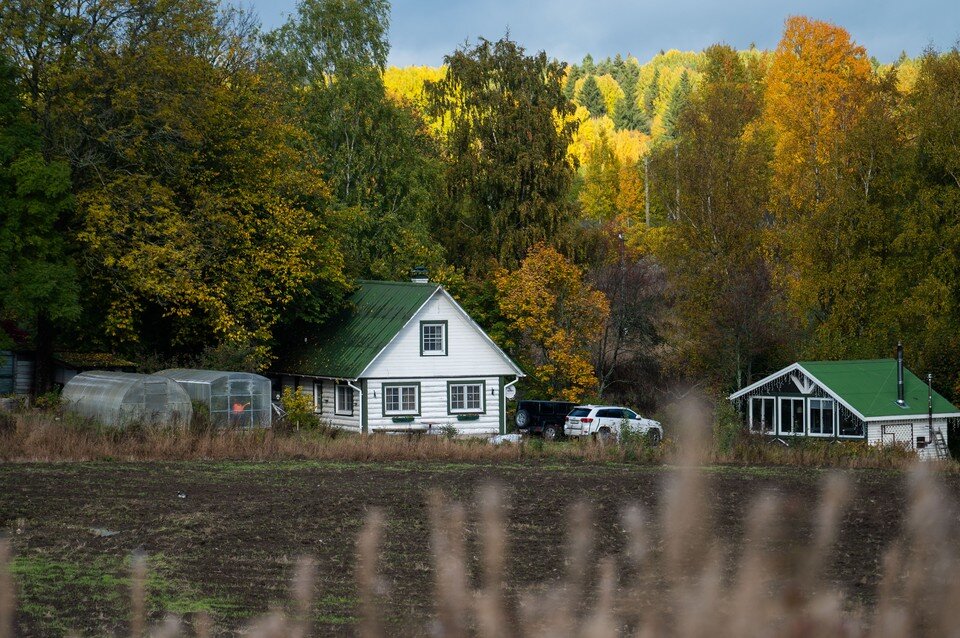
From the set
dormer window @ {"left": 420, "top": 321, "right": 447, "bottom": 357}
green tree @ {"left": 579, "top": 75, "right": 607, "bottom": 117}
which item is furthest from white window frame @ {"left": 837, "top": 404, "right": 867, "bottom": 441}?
green tree @ {"left": 579, "top": 75, "right": 607, "bottom": 117}

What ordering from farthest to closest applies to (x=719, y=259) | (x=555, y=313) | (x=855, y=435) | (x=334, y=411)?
(x=719, y=259) < (x=555, y=313) < (x=334, y=411) < (x=855, y=435)

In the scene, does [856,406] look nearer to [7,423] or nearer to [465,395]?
[465,395]

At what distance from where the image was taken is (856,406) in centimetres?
4222

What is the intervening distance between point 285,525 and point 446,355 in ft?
86.0

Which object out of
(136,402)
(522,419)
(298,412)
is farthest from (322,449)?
(522,419)

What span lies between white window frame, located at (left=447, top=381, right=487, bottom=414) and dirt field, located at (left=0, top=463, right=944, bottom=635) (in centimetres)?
1468

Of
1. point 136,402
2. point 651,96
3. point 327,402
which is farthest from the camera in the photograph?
point 651,96

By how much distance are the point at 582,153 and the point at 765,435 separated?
85686mm

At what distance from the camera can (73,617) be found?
41.1ft

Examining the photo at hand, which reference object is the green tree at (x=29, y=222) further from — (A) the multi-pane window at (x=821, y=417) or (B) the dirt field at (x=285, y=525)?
(A) the multi-pane window at (x=821, y=417)

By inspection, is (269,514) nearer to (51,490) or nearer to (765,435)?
(51,490)

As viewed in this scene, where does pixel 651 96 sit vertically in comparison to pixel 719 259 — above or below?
above

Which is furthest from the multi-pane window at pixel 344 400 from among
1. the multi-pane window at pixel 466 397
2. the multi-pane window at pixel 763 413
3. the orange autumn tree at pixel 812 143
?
the orange autumn tree at pixel 812 143

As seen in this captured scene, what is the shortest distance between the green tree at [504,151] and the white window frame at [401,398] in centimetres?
1192
